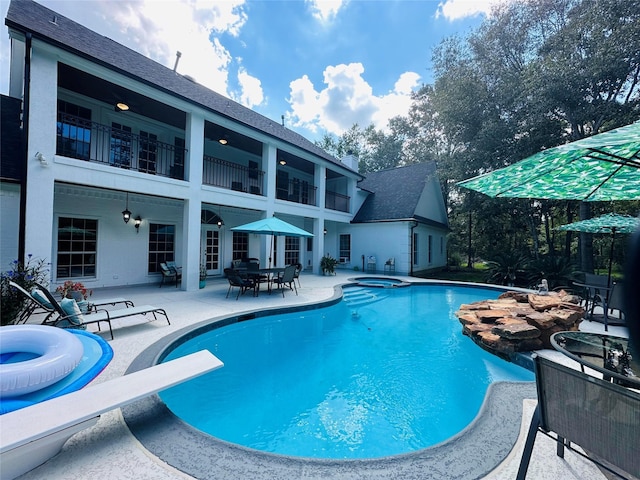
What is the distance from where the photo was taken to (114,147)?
9.50m

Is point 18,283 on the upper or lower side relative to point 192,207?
lower

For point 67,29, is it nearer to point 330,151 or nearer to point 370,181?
point 370,181

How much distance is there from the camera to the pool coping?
2.18 metres

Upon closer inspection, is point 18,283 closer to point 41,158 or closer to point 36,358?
point 41,158

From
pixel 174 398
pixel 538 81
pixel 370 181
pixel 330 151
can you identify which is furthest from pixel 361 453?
pixel 330 151

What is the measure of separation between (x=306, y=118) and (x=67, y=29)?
19810mm

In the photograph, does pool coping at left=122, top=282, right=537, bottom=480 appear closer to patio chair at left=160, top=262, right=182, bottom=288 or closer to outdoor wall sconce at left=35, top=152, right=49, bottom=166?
outdoor wall sconce at left=35, top=152, right=49, bottom=166

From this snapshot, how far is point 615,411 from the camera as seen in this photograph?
1623mm

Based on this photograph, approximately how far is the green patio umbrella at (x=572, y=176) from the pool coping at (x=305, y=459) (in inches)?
101

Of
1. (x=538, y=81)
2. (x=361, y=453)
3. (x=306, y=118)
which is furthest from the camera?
(x=306, y=118)

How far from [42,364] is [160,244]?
31.0 feet

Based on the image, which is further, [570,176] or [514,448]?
[570,176]

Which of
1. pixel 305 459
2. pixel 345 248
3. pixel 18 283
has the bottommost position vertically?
pixel 305 459

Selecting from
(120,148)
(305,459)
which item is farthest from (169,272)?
(305,459)
